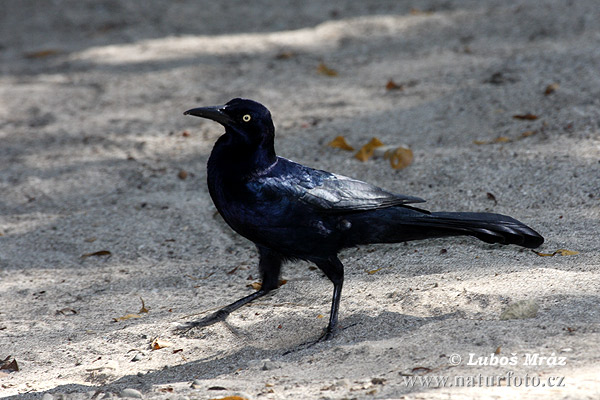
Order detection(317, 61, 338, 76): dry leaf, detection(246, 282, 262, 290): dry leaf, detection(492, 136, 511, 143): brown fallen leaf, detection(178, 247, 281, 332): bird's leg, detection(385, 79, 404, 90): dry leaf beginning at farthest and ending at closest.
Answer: detection(317, 61, 338, 76): dry leaf < detection(385, 79, 404, 90): dry leaf < detection(492, 136, 511, 143): brown fallen leaf < detection(246, 282, 262, 290): dry leaf < detection(178, 247, 281, 332): bird's leg

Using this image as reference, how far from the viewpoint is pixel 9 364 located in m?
3.51

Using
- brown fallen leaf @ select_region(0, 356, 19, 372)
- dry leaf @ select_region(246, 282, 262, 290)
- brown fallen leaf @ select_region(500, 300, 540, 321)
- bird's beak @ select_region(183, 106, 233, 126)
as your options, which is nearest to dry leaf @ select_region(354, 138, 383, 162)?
dry leaf @ select_region(246, 282, 262, 290)

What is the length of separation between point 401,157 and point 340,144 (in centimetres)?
62

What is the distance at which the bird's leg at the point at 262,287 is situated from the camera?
378 centimetres

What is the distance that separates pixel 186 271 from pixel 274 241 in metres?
1.23

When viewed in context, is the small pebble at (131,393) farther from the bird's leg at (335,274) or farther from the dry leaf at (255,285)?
the dry leaf at (255,285)

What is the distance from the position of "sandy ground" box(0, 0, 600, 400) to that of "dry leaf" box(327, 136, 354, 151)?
4.9 inches

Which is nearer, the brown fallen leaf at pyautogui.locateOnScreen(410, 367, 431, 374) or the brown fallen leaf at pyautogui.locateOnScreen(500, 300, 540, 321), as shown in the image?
the brown fallen leaf at pyautogui.locateOnScreen(410, 367, 431, 374)

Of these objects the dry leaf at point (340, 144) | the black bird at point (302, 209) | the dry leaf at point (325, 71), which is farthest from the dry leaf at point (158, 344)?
the dry leaf at point (325, 71)

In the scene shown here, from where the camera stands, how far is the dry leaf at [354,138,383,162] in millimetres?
5574

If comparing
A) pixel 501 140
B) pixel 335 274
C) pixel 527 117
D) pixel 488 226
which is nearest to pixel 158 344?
pixel 335 274

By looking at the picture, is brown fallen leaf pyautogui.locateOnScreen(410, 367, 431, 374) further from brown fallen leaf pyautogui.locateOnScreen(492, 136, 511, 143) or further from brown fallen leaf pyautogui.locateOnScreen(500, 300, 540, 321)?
brown fallen leaf pyautogui.locateOnScreen(492, 136, 511, 143)

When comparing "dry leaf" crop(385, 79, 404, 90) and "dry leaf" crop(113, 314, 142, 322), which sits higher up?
"dry leaf" crop(385, 79, 404, 90)

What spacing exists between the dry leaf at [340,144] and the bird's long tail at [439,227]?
2188mm
